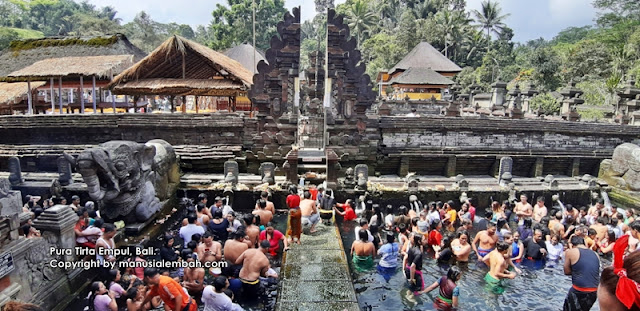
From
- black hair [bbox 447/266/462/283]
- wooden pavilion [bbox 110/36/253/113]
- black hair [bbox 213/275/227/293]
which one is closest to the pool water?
black hair [bbox 447/266/462/283]

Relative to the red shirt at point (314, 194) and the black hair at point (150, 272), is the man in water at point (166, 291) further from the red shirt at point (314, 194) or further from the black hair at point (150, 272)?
the red shirt at point (314, 194)

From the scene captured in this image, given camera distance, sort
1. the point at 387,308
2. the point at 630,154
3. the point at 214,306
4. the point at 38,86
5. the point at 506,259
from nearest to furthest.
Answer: the point at 214,306 → the point at 387,308 → the point at 506,259 → the point at 630,154 → the point at 38,86

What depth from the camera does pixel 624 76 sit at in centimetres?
2989

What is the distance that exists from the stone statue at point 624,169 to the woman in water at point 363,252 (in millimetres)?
10559

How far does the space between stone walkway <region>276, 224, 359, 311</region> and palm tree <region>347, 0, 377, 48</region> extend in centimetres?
5284

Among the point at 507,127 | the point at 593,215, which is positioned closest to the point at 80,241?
the point at 593,215

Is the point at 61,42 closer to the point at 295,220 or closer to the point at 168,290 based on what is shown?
the point at 295,220

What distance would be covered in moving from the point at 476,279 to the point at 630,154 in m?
9.58

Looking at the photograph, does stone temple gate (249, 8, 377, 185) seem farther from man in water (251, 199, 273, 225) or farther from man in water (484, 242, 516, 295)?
man in water (484, 242, 516, 295)

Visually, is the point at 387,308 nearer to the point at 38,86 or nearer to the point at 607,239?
the point at 607,239

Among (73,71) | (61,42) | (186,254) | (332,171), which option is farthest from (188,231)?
(61,42)

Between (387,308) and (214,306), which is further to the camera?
(387,308)

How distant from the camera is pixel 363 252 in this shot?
26.9 ft

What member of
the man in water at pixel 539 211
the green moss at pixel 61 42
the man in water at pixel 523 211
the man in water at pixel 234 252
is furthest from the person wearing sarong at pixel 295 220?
the green moss at pixel 61 42
